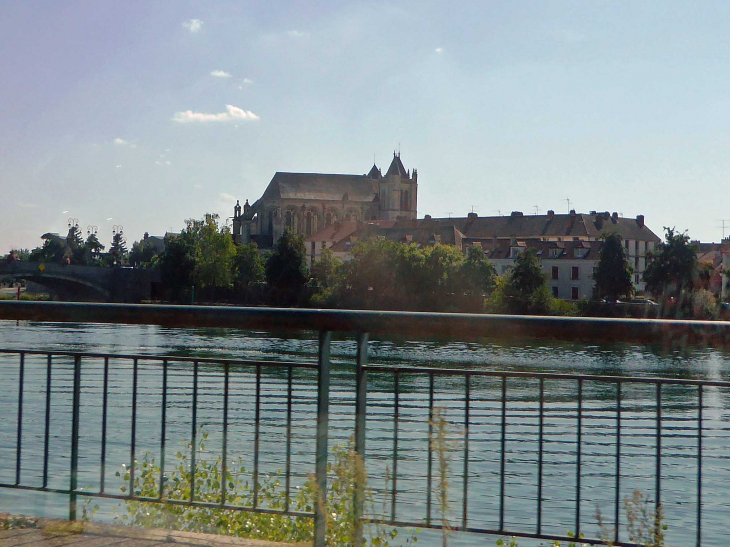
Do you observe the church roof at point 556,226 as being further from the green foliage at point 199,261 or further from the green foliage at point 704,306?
the green foliage at point 199,261

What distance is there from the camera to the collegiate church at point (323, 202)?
411ft

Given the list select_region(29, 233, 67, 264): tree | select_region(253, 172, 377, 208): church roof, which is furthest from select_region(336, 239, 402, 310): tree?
select_region(253, 172, 377, 208): church roof

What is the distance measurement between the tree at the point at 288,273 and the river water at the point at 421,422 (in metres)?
29.4

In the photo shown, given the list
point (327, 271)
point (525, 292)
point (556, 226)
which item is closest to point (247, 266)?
point (327, 271)

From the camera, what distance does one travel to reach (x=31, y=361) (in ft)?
74.2

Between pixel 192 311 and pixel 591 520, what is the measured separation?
8.83 metres

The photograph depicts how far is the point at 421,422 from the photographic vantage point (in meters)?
3.18

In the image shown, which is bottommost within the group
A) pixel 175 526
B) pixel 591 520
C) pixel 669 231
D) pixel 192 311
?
pixel 591 520

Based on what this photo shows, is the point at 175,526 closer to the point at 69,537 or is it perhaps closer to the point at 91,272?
the point at 69,537

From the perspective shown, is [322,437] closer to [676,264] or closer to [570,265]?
[676,264]

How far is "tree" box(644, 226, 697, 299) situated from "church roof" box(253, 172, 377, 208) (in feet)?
234

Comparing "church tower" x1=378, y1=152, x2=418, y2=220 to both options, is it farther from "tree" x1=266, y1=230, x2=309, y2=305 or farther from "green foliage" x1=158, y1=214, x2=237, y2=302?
"tree" x1=266, y1=230, x2=309, y2=305

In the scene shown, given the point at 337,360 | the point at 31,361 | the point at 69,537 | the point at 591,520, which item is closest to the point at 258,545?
the point at 69,537

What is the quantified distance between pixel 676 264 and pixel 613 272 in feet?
19.7
